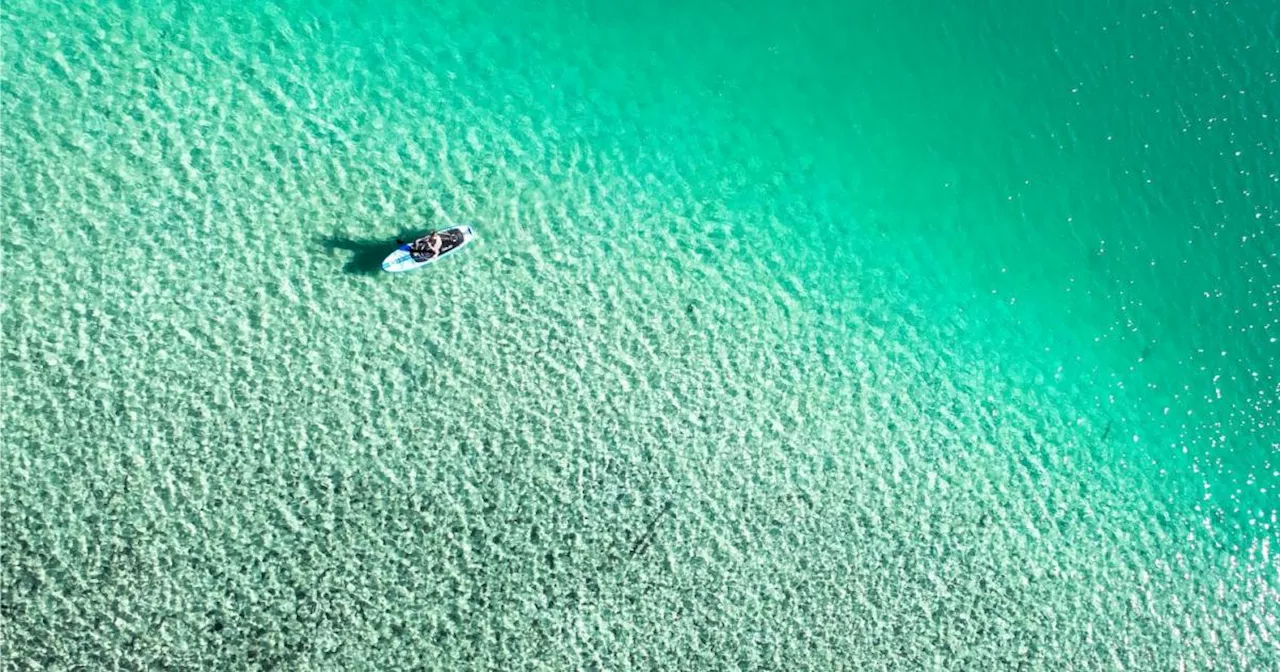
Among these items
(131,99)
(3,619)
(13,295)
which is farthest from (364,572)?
(131,99)

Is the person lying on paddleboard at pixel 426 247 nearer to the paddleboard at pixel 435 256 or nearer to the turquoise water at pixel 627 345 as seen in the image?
the paddleboard at pixel 435 256

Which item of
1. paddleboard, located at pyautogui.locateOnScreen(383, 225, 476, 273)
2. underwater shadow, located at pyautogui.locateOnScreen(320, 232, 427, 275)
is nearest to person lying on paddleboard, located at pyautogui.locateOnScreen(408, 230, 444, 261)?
paddleboard, located at pyautogui.locateOnScreen(383, 225, 476, 273)

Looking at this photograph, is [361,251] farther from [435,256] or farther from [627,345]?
[627,345]

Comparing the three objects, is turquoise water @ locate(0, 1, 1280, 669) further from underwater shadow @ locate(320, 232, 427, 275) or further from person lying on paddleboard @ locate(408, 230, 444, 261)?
person lying on paddleboard @ locate(408, 230, 444, 261)

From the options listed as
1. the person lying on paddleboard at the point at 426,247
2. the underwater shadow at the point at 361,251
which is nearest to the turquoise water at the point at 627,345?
the underwater shadow at the point at 361,251

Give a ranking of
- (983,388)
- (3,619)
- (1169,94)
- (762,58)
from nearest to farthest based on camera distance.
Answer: (3,619) < (983,388) < (762,58) < (1169,94)

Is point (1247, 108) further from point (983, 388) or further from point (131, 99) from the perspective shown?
point (131, 99)
